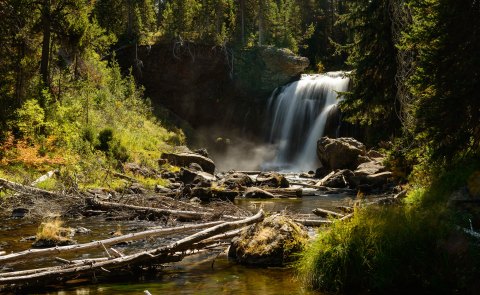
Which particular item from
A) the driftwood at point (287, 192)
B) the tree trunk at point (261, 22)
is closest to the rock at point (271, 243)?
the driftwood at point (287, 192)

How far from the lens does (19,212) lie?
1566cm

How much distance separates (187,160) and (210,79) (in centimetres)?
2199

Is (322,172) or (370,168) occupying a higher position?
(370,168)

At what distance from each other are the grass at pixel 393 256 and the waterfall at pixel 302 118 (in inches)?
1291

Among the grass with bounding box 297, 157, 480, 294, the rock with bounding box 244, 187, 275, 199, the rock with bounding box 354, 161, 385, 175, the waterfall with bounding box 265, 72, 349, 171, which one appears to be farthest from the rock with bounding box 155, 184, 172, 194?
the waterfall with bounding box 265, 72, 349, 171

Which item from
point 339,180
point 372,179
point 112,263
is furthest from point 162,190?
point 112,263

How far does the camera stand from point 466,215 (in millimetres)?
8594

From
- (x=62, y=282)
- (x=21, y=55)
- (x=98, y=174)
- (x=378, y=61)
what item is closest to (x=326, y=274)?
(x=62, y=282)

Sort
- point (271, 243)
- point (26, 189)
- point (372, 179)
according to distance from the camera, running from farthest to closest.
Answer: point (372, 179) → point (26, 189) → point (271, 243)

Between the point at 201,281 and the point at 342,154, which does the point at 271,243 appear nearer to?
the point at 201,281

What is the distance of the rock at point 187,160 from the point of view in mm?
30500

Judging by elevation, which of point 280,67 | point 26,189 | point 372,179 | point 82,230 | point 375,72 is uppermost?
point 280,67

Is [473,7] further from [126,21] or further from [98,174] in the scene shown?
[126,21]

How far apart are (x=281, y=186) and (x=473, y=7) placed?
16257 millimetres
